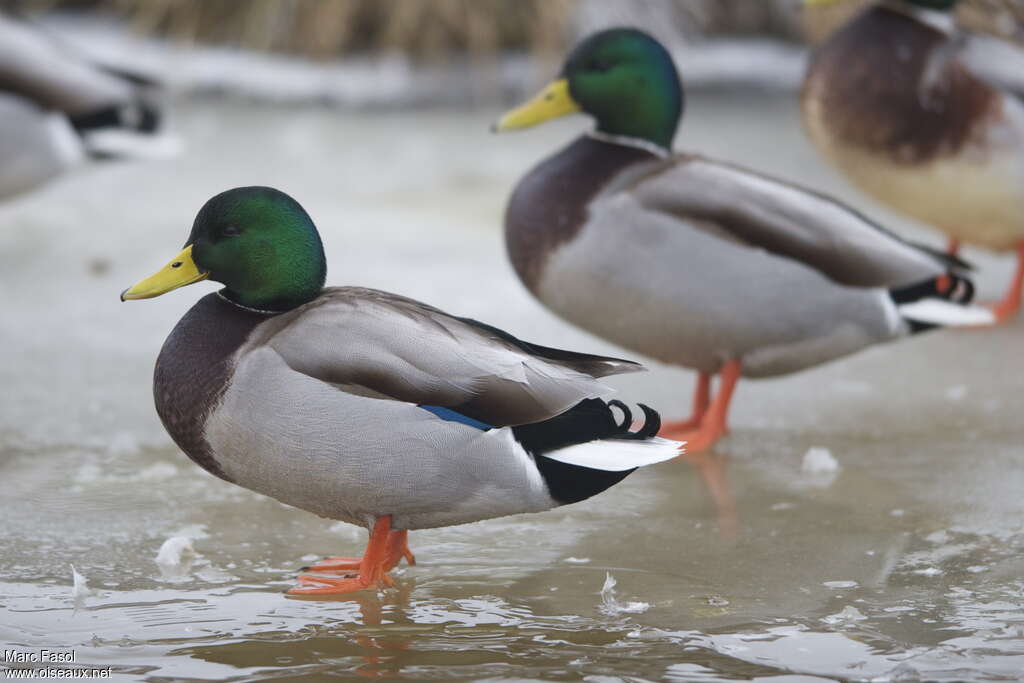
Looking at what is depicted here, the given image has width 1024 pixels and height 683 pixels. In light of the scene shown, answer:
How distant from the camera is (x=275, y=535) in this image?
3256 millimetres

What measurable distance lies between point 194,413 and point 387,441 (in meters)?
0.35

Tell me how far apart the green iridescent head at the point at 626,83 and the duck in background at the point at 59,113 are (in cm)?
227

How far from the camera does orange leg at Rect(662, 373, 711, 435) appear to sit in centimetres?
404

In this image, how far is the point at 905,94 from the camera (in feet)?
15.7

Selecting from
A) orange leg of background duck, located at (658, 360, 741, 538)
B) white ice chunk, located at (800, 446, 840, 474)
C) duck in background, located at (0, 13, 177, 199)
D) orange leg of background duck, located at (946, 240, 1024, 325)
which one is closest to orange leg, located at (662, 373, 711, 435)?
orange leg of background duck, located at (658, 360, 741, 538)

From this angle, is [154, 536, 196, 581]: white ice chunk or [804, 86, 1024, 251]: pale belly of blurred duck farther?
[804, 86, 1024, 251]: pale belly of blurred duck

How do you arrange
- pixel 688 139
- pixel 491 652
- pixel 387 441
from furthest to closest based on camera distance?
pixel 688 139 → pixel 387 441 → pixel 491 652

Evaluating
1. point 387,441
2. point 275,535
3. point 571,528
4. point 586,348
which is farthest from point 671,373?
point 387,441

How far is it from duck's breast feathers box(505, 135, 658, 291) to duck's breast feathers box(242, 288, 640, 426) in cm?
91

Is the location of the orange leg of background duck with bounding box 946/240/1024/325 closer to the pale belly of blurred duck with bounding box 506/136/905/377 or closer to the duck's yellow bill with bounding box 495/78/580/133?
the pale belly of blurred duck with bounding box 506/136/905/377

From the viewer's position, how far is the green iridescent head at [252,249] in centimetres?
289

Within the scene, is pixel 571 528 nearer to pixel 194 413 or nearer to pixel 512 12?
pixel 194 413

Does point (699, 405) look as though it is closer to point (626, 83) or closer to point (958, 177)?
point (626, 83)

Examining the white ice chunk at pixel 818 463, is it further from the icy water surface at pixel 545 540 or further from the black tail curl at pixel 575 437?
the black tail curl at pixel 575 437
